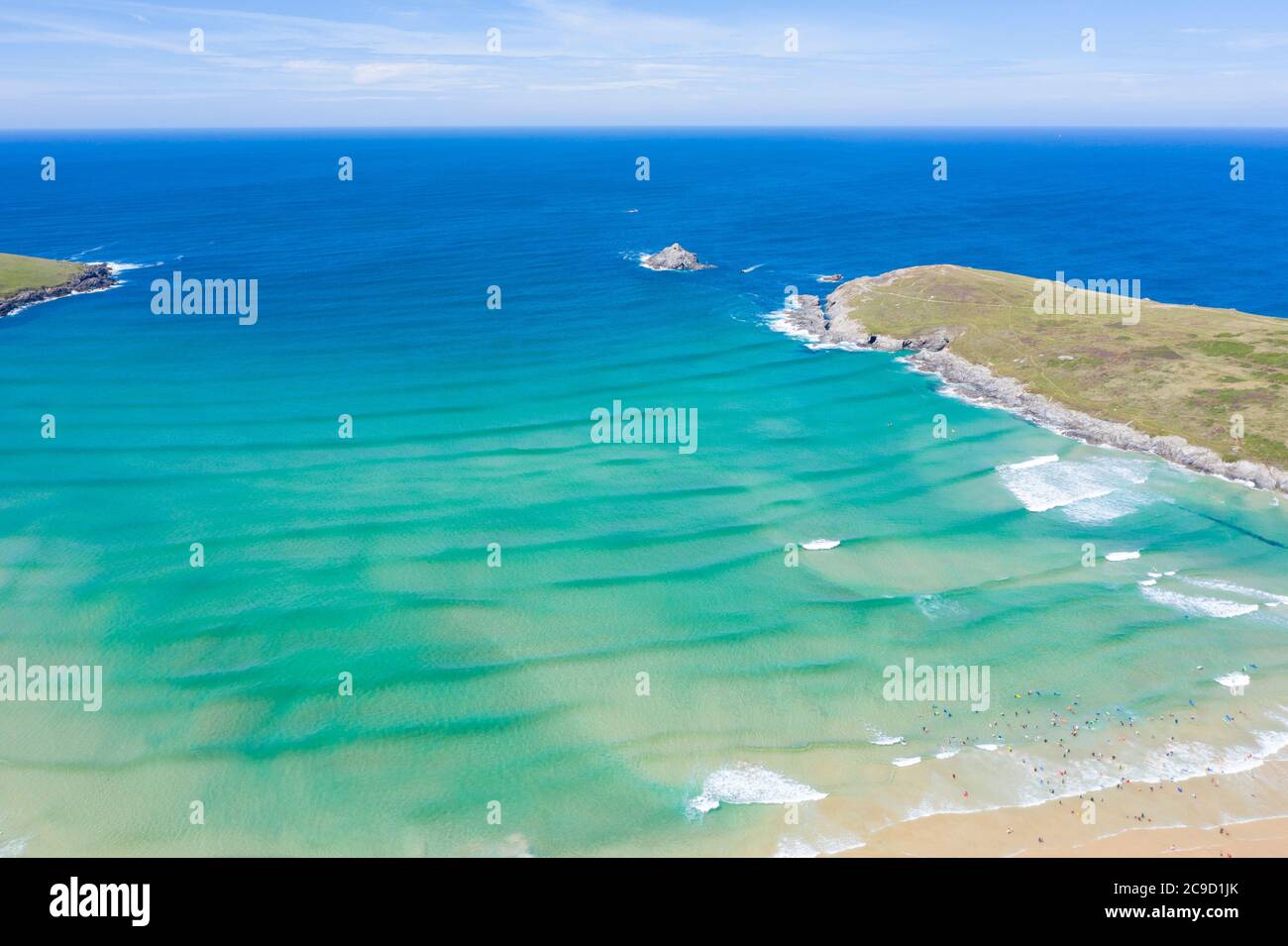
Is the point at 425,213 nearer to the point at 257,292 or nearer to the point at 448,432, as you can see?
the point at 257,292

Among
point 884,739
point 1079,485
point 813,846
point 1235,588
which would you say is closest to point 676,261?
point 1079,485

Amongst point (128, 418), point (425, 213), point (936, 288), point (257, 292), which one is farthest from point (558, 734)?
point (425, 213)

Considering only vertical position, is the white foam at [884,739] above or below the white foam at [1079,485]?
below

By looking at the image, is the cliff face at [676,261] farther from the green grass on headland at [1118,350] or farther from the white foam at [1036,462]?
the white foam at [1036,462]

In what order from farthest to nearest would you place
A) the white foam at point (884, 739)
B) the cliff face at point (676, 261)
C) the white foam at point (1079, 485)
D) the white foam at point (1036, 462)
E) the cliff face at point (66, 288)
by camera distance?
the cliff face at point (676, 261), the cliff face at point (66, 288), the white foam at point (1036, 462), the white foam at point (1079, 485), the white foam at point (884, 739)

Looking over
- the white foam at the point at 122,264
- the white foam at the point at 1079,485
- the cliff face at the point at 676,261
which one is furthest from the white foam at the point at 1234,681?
the white foam at the point at 122,264

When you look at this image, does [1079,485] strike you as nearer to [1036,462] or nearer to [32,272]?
[1036,462]

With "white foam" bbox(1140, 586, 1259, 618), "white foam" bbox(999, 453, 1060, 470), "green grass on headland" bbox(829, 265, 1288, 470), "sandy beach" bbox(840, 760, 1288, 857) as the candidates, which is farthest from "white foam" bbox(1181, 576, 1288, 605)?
"green grass on headland" bbox(829, 265, 1288, 470)

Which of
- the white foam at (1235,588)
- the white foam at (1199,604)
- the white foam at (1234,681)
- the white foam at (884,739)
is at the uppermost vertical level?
the white foam at (1235,588)
